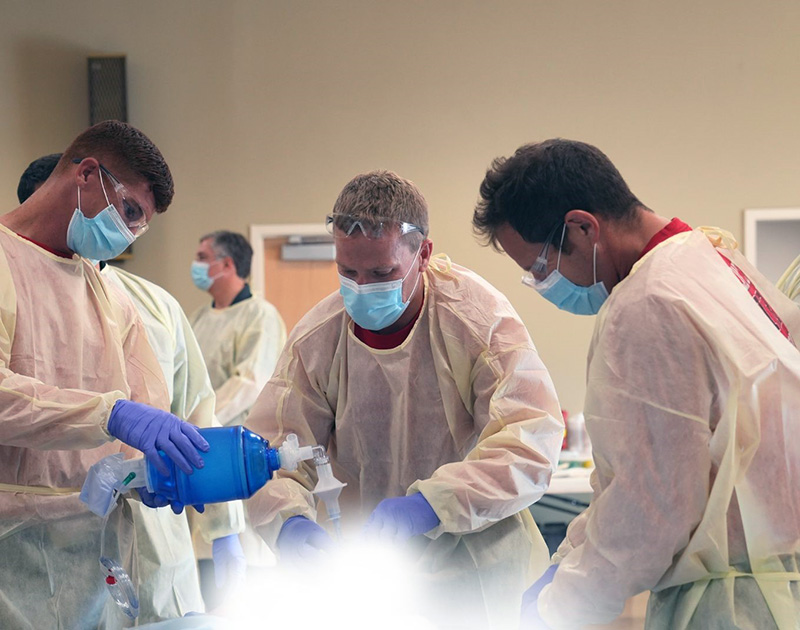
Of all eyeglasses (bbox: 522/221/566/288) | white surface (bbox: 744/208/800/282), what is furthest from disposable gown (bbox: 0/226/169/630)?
white surface (bbox: 744/208/800/282)

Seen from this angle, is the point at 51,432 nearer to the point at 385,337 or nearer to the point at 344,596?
the point at 344,596

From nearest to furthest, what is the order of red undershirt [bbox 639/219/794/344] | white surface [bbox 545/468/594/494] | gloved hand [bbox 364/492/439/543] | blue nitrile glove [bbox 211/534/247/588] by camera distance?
red undershirt [bbox 639/219/794/344], gloved hand [bbox 364/492/439/543], blue nitrile glove [bbox 211/534/247/588], white surface [bbox 545/468/594/494]

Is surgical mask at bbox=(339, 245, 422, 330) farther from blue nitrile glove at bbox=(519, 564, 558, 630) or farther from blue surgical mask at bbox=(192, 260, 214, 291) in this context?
blue surgical mask at bbox=(192, 260, 214, 291)

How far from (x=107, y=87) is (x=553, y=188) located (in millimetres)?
4664

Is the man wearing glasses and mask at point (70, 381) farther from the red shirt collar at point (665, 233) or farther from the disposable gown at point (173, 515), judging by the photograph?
the red shirt collar at point (665, 233)

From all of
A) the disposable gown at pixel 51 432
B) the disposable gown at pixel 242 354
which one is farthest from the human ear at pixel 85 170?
the disposable gown at pixel 242 354

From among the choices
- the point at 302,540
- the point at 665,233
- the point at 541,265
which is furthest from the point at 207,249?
the point at 665,233

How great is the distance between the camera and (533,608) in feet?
4.72

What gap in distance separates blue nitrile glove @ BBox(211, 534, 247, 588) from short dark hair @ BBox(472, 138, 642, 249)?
1061mm

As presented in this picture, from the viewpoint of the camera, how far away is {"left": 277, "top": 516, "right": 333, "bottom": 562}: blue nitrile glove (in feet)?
5.37

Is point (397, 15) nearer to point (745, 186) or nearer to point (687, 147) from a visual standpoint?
point (687, 147)

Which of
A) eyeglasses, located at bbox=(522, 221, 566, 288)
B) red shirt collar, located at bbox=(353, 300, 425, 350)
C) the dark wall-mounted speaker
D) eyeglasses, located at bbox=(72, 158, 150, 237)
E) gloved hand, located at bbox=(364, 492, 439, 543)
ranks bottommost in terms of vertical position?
gloved hand, located at bbox=(364, 492, 439, 543)

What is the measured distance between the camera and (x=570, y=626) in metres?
1.32

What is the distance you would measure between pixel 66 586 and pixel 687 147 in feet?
14.4
